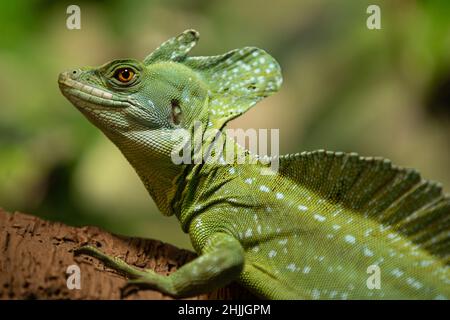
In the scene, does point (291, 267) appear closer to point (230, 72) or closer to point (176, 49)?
point (230, 72)

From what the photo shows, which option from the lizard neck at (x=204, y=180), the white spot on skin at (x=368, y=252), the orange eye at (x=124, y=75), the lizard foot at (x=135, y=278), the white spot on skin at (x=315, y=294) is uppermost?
the orange eye at (x=124, y=75)

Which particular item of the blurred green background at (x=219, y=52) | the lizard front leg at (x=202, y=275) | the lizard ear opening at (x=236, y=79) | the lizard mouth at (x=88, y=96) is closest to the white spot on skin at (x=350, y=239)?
the lizard front leg at (x=202, y=275)

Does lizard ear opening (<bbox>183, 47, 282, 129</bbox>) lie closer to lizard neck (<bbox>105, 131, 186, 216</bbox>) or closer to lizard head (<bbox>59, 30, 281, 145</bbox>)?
lizard head (<bbox>59, 30, 281, 145</bbox>)

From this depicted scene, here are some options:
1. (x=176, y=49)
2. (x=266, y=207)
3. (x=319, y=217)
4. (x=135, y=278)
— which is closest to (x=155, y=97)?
(x=176, y=49)

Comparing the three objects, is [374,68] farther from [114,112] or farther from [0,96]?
[0,96]

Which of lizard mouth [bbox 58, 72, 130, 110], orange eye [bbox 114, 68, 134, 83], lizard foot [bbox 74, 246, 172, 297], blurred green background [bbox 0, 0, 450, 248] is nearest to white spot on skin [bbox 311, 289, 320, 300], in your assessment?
lizard foot [bbox 74, 246, 172, 297]

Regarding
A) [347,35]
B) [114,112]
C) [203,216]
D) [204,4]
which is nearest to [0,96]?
[204,4]

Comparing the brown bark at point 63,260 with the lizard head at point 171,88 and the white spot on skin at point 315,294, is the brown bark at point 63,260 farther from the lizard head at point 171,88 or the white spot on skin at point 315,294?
the lizard head at point 171,88
